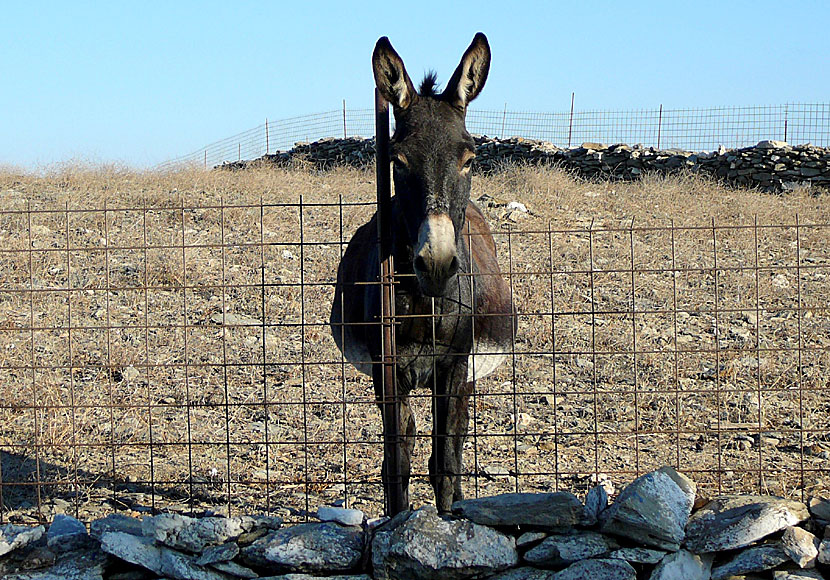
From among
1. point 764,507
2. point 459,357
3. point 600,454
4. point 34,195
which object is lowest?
point 600,454

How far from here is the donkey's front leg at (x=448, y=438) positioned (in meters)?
4.48

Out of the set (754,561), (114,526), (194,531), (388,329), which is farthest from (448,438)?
(114,526)

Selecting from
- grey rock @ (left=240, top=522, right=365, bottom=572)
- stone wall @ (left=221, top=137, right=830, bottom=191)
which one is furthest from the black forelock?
stone wall @ (left=221, top=137, right=830, bottom=191)

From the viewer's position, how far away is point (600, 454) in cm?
584

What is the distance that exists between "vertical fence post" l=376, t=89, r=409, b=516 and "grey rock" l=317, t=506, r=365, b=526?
0.23 metres

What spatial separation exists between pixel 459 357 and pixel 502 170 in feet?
45.8

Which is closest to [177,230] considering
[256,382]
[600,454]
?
[256,382]

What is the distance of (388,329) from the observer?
4090 millimetres

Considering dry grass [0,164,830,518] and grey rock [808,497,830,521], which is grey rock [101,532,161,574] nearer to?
dry grass [0,164,830,518]

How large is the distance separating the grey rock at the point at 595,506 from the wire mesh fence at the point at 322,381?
103 millimetres

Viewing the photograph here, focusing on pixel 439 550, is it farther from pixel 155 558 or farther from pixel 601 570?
pixel 155 558

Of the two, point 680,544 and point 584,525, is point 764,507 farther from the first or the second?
point 584,525

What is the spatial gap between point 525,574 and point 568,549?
0.24 m

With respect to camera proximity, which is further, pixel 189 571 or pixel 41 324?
pixel 41 324
